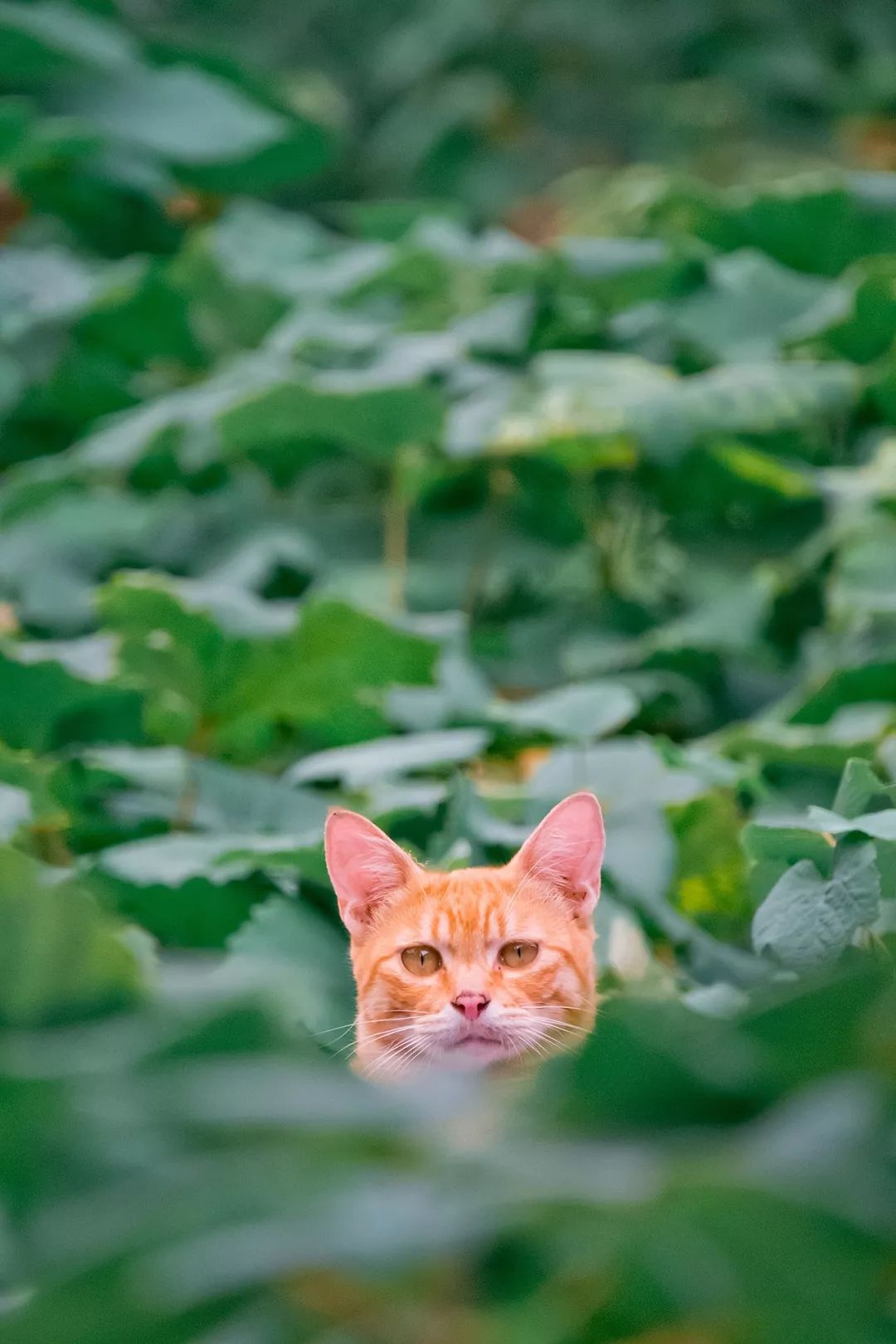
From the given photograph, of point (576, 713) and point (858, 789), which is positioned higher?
point (858, 789)

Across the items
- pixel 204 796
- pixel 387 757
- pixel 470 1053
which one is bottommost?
pixel 204 796

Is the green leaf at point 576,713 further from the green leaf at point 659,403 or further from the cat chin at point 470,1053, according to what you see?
the cat chin at point 470,1053

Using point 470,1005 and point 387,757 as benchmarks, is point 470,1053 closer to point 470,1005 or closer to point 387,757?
point 470,1005

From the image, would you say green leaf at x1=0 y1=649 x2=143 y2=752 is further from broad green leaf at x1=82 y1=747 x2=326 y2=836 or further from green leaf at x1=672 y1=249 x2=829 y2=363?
green leaf at x1=672 y1=249 x2=829 y2=363

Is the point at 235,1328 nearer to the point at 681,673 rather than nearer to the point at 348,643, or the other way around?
the point at 348,643

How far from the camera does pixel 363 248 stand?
2365mm

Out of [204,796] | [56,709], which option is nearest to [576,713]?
[204,796]

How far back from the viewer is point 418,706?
1276 millimetres

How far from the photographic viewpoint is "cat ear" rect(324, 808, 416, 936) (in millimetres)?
735

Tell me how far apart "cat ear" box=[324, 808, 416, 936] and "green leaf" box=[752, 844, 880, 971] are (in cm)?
18

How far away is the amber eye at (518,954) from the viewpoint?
764 mm

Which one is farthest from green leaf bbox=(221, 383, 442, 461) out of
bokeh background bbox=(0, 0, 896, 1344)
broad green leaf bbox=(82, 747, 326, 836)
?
broad green leaf bbox=(82, 747, 326, 836)

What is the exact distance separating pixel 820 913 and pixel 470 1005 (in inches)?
6.7

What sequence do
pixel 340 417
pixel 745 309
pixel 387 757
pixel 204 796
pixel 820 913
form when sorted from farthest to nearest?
pixel 745 309 → pixel 340 417 → pixel 204 796 → pixel 387 757 → pixel 820 913
